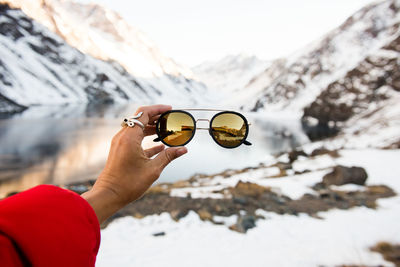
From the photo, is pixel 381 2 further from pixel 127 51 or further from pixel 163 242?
pixel 127 51

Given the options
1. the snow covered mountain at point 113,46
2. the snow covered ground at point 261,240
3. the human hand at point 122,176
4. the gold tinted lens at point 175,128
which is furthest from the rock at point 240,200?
the snow covered mountain at point 113,46

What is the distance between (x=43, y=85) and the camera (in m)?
75.8

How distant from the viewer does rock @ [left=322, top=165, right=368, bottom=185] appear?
30.6 feet

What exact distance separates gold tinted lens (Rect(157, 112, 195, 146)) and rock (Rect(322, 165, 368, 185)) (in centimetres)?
896

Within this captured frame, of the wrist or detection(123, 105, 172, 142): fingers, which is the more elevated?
detection(123, 105, 172, 142): fingers

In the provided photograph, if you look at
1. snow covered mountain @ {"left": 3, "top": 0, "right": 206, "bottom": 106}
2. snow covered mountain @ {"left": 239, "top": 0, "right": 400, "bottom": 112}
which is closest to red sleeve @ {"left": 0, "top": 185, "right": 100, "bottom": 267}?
snow covered mountain @ {"left": 239, "top": 0, "right": 400, "bottom": 112}

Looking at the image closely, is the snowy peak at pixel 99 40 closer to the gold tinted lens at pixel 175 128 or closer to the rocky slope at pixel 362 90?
the rocky slope at pixel 362 90

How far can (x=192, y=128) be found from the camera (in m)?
3.08

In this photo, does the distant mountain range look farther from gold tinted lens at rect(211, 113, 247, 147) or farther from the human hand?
the human hand

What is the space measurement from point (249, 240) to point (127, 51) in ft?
615

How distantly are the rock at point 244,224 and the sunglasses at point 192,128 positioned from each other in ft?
10.5

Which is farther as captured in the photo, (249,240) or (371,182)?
(371,182)

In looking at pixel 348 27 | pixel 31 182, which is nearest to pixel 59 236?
pixel 31 182

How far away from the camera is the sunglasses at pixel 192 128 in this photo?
2.79 metres
